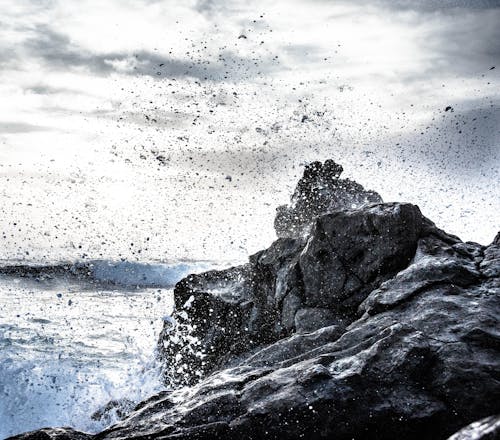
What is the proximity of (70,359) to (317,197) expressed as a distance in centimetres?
1033

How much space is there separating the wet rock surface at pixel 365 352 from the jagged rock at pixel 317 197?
5339mm

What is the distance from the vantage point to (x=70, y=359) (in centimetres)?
1703

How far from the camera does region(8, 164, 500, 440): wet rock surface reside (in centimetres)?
474

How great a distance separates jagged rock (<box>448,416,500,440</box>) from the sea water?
9.86m

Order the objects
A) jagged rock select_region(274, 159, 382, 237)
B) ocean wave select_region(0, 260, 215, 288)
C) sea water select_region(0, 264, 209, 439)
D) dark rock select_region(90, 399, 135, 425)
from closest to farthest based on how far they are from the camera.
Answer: dark rock select_region(90, 399, 135, 425) → sea water select_region(0, 264, 209, 439) → jagged rock select_region(274, 159, 382, 237) → ocean wave select_region(0, 260, 215, 288)

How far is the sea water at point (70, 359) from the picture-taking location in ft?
41.9

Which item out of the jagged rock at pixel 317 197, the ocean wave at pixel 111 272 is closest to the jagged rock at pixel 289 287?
the jagged rock at pixel 317 197

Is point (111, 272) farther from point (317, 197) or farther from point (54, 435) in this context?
point (54, 435)

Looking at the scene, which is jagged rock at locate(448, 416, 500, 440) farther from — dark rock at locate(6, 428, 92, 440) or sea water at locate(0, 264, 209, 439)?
sea water at locate(0, 264, 209, 439)

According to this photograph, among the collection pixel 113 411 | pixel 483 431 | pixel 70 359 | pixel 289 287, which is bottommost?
pixel 70 359

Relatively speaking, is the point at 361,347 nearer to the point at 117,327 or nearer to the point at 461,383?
the point at 461,383

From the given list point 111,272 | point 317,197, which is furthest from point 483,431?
point 111,272

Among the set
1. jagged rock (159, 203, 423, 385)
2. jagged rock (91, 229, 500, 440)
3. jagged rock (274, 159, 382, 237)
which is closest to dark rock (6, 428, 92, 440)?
jagged rock (91, 229, 500, 440)

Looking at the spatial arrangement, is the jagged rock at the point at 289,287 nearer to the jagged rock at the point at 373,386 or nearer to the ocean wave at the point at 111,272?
the jagged rock at the point at 373,386
